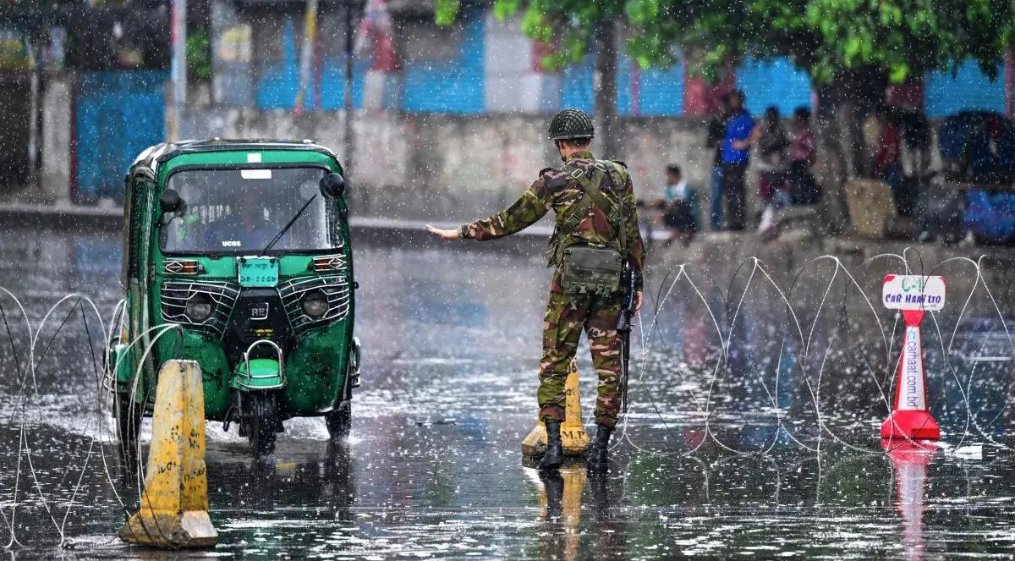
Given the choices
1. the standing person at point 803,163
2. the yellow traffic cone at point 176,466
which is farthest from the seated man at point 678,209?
the yellow traffic cone at point 176,466

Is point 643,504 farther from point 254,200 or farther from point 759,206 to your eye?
point 759,206

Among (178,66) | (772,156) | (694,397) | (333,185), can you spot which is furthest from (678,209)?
(333,185)

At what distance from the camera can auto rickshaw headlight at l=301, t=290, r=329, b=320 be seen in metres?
11.6

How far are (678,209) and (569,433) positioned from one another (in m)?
17.9

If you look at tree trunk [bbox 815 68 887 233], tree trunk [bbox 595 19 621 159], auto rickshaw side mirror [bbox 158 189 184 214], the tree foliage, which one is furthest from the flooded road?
tree trunk [bbox 595 19 621 159]

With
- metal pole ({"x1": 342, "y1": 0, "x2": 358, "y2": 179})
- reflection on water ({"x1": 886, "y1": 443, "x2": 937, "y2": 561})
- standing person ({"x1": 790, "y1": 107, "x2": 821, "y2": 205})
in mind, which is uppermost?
metal pole ({"x1": 342, "y1": 0, "x2": 358, "y2": 179})

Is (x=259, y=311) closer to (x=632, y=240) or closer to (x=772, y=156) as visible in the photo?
(x=632, y=240)

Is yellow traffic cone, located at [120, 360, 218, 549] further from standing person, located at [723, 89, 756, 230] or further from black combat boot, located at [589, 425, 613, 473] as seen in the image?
standing person, located at [723, 89, 756, 230]

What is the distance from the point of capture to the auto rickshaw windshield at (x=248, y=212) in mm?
11680

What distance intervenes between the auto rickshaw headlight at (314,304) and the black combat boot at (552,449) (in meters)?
1.53

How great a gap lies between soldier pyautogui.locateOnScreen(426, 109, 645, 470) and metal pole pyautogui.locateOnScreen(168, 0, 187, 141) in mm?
24677

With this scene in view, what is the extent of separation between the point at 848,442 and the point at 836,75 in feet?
56.9

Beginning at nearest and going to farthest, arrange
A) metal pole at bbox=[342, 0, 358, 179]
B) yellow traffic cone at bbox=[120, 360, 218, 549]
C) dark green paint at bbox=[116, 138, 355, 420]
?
yellow traffic cone at bbox=[120, 360, 218, 549] < dark green paint at bbox=[116, 138, 355, 420] < metal pole at bbox=[342, 0, 358, 179]

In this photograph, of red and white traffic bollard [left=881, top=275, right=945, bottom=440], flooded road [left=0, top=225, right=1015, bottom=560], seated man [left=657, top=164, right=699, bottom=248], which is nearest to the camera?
flooded road [left=0, top=225, right=1015, bottom=560]
